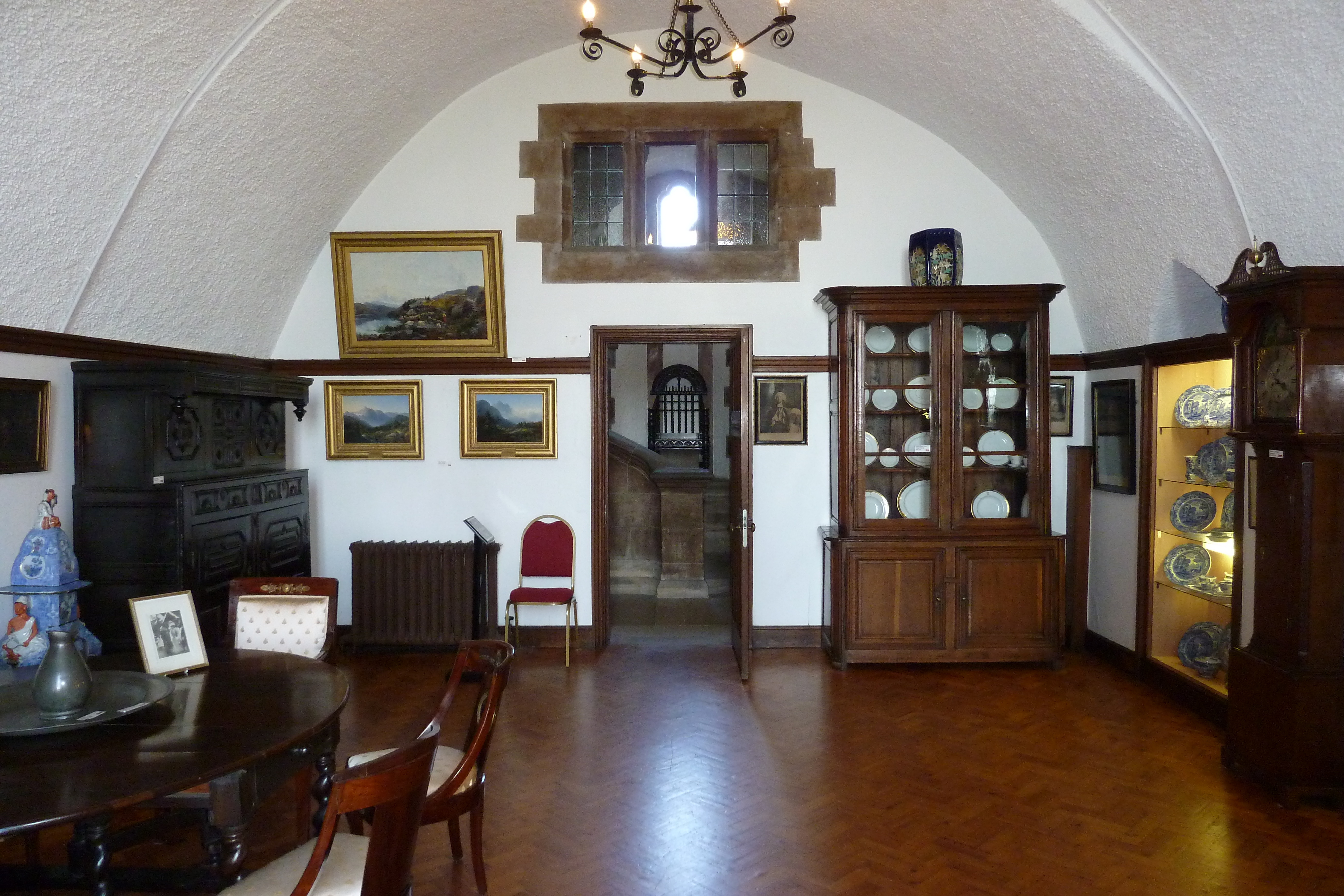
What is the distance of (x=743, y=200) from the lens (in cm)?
630

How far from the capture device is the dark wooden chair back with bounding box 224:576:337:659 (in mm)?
3764

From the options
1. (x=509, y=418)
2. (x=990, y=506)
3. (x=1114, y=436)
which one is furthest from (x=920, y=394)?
(x=509, y=418)

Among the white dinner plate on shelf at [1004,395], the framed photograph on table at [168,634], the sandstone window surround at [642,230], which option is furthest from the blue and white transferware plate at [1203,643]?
the framed photograph on table at [168,634]

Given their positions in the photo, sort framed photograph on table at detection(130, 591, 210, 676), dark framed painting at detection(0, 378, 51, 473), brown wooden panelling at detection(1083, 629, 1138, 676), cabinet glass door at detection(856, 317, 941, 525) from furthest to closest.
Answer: cabinet glass door at detection(856, 317, 941, 525) → brown wooden panelling at detection(1083, 629, 1138, 676) → dark framed painting at detection(0, 378, 51, 473) → framed photograph on table at detection(130, 591, 210, 676)

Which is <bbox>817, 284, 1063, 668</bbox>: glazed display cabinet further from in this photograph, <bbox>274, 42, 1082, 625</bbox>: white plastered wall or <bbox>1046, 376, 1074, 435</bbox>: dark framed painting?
<bbox>1046, 376, 1074, 435</bbox>: dark framed painting

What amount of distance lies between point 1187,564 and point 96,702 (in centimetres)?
570

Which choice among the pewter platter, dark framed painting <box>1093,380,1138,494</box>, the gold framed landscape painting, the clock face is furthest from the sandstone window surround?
the pewter platter

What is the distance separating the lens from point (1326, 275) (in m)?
3.46

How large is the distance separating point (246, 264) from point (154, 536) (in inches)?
77.9

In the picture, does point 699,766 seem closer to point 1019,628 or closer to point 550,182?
point 1019,628

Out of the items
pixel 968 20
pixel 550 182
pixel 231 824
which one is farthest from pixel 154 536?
pixel 968 20

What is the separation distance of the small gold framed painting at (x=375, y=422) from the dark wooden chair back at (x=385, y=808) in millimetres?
4339

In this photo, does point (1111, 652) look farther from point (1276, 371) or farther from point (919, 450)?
point (1276, 371)

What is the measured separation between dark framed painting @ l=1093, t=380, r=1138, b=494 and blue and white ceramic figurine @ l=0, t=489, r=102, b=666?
6.13m
